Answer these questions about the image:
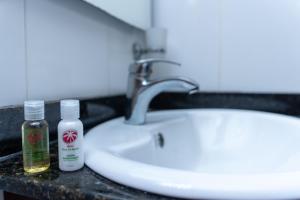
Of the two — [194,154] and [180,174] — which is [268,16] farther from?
[180,174]

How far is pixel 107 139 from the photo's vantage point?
547 mm

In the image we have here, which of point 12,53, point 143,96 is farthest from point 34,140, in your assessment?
point 143,96

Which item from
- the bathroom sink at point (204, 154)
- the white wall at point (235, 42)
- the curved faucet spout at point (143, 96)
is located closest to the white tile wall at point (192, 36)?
the white wall at point (235, 42)

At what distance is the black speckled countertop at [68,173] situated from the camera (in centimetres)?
32

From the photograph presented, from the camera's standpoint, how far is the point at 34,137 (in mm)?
383

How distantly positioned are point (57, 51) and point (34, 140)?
299 millimetres

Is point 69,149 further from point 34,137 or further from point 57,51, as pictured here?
point 57,51

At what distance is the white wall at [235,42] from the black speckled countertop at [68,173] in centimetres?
6

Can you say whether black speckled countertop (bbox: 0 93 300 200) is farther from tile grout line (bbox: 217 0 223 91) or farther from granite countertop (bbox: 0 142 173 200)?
tile grout line (bbox: 217 0 223 91)

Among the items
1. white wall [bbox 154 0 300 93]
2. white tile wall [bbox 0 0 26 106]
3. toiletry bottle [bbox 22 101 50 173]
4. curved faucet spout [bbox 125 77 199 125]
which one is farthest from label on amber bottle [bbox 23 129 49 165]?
white wall [bbox 154 0 300 93]

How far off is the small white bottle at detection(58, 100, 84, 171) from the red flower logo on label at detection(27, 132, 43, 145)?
3cm

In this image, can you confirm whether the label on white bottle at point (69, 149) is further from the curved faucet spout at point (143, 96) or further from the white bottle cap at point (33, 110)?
the curved faucet spout at point (143, 96)

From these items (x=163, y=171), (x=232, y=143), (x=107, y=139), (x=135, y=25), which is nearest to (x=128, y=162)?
(x=163, y=171)

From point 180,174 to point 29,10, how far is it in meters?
0.45
